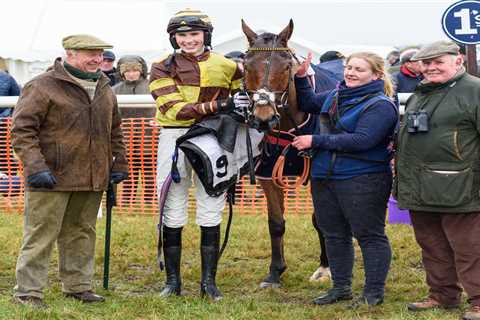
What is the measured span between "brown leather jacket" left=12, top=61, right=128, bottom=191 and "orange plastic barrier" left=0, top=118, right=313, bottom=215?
4.23 m

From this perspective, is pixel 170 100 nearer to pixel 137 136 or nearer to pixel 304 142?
pixel 304 142

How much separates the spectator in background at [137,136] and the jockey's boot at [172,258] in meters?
3.94

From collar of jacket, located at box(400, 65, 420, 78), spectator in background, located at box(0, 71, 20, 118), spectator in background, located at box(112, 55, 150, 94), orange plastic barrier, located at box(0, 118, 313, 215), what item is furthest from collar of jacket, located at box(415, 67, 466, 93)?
spectator in background, located at box(0, 71, 20, 118)

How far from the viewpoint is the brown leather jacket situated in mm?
6113

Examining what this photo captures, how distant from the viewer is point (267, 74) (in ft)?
21.1

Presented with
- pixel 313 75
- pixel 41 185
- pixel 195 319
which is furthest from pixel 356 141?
pixel 41 185

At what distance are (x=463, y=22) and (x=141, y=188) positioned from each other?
15.1 feet

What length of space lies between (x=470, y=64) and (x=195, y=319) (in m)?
3.79

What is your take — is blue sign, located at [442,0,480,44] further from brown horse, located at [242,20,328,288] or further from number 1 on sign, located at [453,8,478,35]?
brown horse, located at [242,20,328,288]

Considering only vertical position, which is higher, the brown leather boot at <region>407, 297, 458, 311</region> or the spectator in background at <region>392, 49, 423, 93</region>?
the spectator in background at <region>392, 49, 423, 93</region>

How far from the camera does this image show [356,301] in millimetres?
6445

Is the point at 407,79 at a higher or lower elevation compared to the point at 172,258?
higher

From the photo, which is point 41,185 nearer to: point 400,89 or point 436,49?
point 436,49

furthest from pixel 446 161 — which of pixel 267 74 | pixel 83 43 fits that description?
pixel 83 43
